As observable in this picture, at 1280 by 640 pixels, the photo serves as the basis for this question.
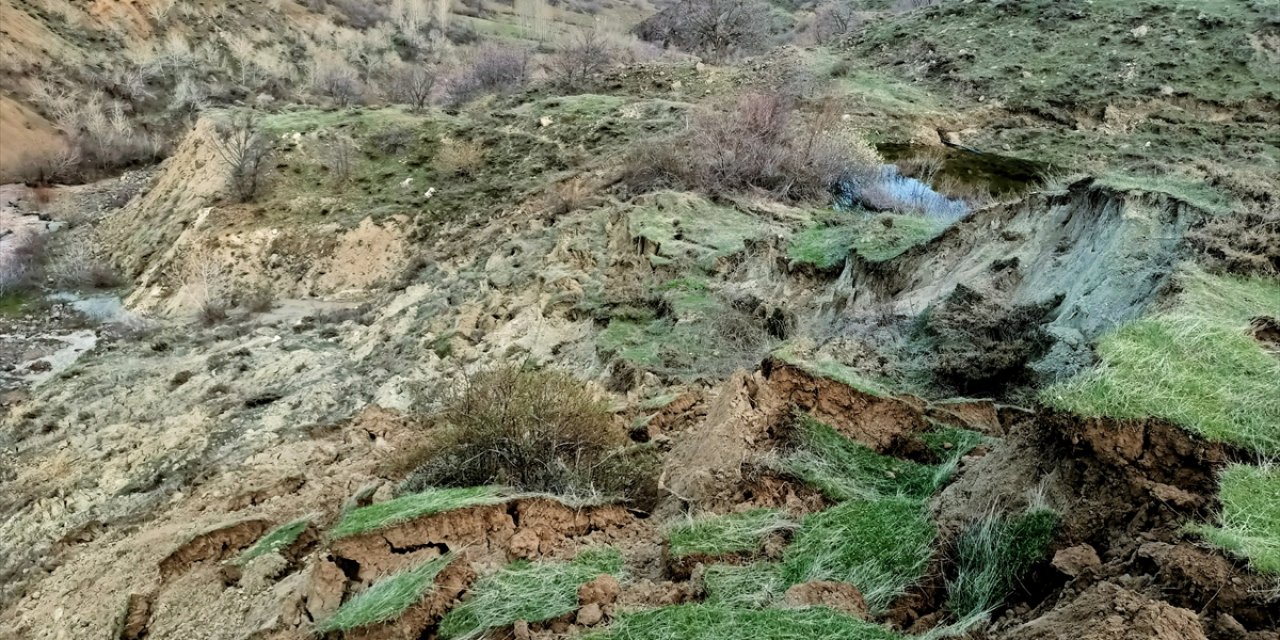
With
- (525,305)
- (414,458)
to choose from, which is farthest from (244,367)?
(414,458)

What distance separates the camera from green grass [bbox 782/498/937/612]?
3566 millimetres

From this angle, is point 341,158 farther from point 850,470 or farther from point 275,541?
point 850,470

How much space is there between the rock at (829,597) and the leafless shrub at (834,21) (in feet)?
99.5

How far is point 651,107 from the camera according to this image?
54.2 feet

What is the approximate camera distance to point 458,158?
16.5 meters

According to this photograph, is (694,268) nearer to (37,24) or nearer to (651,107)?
(651,107)

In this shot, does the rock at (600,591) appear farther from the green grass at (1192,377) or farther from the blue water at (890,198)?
the blue water at (890,198)

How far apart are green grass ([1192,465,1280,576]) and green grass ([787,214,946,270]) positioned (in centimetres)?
546

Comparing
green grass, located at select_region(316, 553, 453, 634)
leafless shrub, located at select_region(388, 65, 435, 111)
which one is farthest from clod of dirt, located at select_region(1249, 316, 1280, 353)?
leafless shrub, located at select_region(388, 65, 435, 111)

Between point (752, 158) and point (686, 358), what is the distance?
209 inches

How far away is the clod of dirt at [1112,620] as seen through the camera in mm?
2508

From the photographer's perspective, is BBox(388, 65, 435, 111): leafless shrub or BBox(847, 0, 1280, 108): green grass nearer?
BBox(847, 0, 1280, 108): green grass

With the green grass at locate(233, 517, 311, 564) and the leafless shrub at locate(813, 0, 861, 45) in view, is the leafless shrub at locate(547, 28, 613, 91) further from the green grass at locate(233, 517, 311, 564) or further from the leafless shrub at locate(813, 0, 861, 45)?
the green grass at locate(233, 517, 311, 564)

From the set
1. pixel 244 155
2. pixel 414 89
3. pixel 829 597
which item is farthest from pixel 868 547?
pixel 414 89
